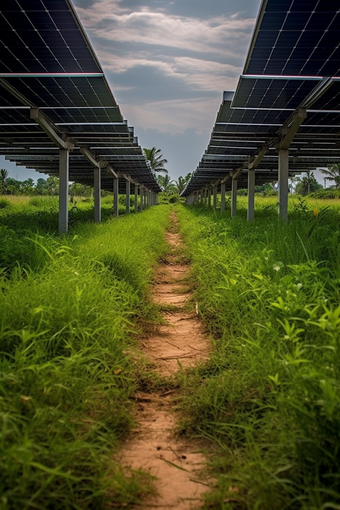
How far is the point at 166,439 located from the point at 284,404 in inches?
33.5

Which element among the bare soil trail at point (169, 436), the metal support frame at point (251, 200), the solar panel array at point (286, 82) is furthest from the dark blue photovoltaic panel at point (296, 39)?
the metal support frame at point (251, 200)

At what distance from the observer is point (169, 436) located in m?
3.15

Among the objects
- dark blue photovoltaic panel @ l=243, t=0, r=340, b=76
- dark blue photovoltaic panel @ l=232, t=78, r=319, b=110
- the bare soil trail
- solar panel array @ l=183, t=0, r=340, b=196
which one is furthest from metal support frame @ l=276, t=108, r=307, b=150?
the bare soil trail

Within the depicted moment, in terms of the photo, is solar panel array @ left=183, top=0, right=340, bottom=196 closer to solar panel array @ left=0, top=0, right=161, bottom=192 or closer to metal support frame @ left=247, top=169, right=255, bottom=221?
metal support frame @ left=247, top=169, right=255, bottom=221

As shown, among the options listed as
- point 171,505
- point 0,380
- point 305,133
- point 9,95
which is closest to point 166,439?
point 171,505

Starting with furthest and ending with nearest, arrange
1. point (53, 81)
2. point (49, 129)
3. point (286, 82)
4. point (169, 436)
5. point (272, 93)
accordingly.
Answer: point (49, 129) < point (272, 93) < point (53, 81) < point (286, 82) < point (169, 436)

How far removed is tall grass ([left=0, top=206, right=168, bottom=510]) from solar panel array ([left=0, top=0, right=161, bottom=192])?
13.4 ft

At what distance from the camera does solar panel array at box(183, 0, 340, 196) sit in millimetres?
7410

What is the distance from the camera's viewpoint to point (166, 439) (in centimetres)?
311

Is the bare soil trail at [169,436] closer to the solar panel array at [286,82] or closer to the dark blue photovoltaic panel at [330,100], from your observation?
the solar panel array at [286,82]

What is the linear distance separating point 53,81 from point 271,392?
871 cm

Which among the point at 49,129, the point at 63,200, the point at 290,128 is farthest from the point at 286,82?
the point at 63,200

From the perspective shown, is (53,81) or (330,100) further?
(330,100)

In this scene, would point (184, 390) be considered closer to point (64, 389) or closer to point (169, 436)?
point (169, 436)
